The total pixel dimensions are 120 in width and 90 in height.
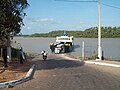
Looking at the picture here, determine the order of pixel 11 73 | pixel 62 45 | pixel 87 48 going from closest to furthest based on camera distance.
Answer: pixel 11 73, pixel 62 45, pixel 87 48

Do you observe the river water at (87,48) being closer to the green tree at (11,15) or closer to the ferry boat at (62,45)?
the ferry boat at (62,45)

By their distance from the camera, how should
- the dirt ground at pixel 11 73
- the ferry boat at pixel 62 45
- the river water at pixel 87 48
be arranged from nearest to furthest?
the dirt ground at pixel 11 73, the river water at pixel 87 48, the ferry boat at pixel 62 45

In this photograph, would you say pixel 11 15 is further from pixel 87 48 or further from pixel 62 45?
pixel 87 48

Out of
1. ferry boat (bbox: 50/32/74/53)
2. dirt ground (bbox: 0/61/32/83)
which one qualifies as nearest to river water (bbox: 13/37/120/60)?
ferry boat (bbox: 50/32/74/53)

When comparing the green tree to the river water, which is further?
the river water

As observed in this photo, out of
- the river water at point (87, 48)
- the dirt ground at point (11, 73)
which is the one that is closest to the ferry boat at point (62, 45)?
the river water at point (87, 48)

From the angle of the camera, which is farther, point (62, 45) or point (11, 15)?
point (62, 45)

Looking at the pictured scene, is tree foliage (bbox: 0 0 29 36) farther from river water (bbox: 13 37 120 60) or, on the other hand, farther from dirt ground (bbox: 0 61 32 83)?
river water (bbox: 13 37 120 60)

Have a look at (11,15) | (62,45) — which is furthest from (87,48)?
(11,15)

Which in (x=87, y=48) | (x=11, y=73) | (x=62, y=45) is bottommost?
(x=11, y=73)

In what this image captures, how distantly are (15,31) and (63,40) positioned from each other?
5626 cm

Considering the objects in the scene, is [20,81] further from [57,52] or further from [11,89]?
[57,52]

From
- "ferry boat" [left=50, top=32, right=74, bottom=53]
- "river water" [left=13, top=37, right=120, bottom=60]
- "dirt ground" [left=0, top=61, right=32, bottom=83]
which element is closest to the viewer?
"dirt ground" [left=0, top=61, right=32, bottom=83]

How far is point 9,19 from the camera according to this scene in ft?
58.0
